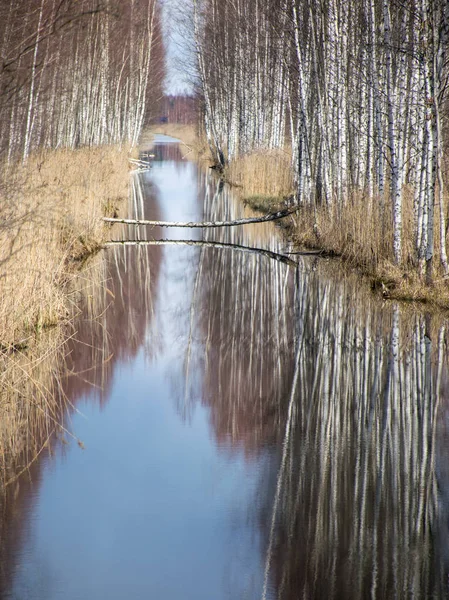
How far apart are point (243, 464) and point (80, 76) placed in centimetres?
2814

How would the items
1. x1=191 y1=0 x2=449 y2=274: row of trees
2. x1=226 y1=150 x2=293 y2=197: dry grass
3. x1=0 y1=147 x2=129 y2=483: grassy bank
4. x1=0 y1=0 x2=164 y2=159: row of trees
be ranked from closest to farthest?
x1=0 y1=147 x2=129 y2=483: grassy bank
x1=191 y1=0 x2=449 y2=274: row of trees
x1=0 y1=0 x2=164 y2=159: row of trees
x1=226 y1=150 x2=293 y2=197: dry grass

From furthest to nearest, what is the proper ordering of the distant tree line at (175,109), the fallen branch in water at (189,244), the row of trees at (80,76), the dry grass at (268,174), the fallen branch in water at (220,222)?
1. the distant tree line at (175,109)
2. the dry grass at (268,174)
3. the row of trees at (80,76)
4. the fallen branch in water at (220,222)
5. the fallen branch in water at (189,244)

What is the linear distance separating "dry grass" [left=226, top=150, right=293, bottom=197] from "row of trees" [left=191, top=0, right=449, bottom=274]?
6.39 ft

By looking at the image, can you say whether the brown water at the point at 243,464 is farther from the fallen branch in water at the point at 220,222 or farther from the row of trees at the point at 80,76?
the fallen branch in water at the point at 220,222

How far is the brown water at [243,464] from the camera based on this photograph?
4234 mm

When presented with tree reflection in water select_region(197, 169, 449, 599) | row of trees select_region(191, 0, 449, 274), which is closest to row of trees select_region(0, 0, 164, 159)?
row of trees select_region(191, 0, 449, 274)

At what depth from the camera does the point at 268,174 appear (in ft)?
78.1

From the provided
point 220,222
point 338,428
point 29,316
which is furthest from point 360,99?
point 338,428

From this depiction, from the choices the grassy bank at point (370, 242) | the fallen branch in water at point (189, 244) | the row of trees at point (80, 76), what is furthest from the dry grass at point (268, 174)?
the fallen branch in water at point (189, 244)

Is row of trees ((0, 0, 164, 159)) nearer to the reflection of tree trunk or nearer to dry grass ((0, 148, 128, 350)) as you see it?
dry grass ((0, 148, 128, 350))

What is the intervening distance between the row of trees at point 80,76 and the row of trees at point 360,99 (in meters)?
4.05

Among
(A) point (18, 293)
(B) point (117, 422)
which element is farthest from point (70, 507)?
(A) point (18, 293)

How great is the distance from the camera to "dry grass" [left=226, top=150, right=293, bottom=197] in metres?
23.1

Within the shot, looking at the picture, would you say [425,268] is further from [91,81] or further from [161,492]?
[91,81]
